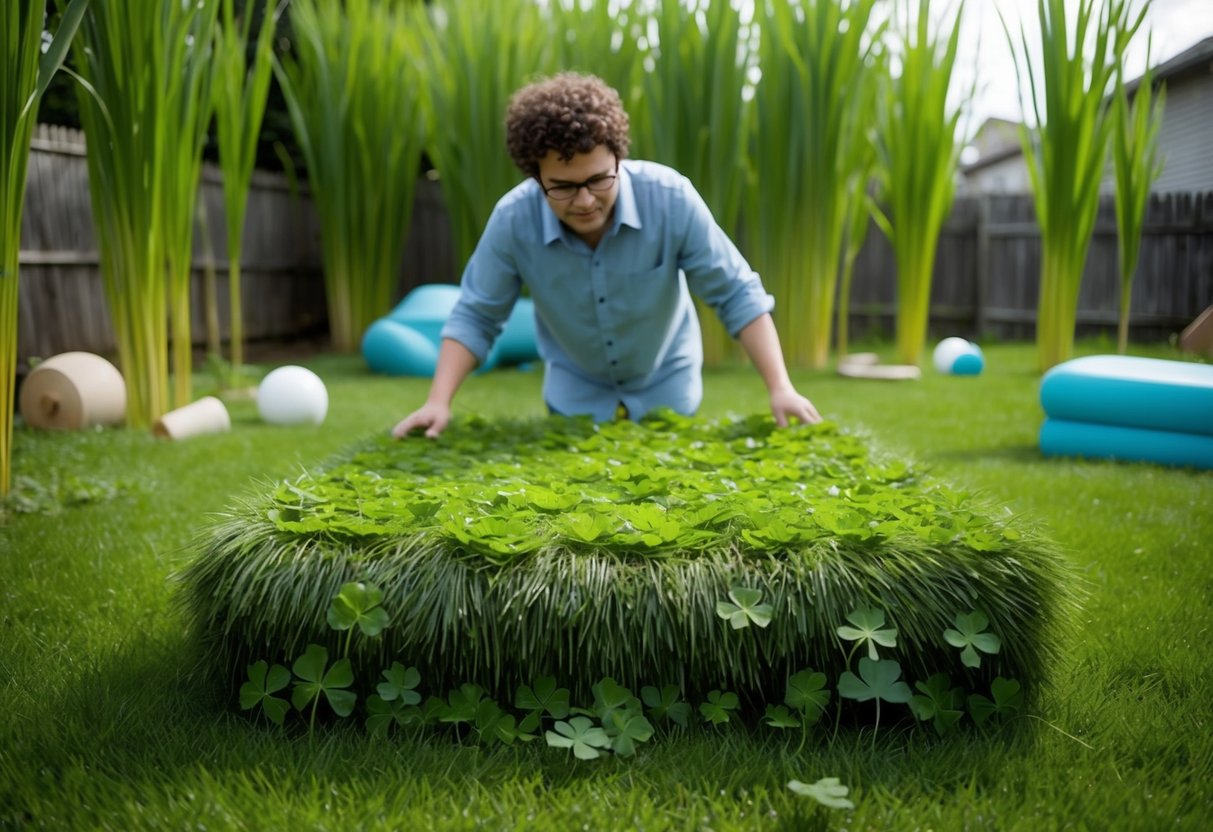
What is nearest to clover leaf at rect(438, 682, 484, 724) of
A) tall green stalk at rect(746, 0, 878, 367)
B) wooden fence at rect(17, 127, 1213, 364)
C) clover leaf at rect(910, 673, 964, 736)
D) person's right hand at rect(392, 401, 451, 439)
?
clover leaf at rect(910, 673, 964, 736)

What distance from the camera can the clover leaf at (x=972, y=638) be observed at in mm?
1521

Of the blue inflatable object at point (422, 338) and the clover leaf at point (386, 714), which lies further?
the blue inflatable object at point (422, 338)

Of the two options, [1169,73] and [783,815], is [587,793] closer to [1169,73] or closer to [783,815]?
[783,815]

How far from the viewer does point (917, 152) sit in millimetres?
6723

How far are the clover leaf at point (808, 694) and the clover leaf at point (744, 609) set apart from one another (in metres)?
0.12

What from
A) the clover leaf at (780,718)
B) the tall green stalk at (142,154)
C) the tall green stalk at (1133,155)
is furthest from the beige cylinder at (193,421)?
the tall green stalk at (1133,155)

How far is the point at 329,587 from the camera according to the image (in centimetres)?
156

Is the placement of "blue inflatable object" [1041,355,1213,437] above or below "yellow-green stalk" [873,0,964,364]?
below

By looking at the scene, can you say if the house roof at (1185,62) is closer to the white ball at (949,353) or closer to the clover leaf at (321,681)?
the white ball at (949,353)

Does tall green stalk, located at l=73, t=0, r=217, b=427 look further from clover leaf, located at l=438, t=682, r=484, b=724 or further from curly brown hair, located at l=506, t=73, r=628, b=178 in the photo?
clover leaf, located at l=438, t=682, r=484, b=724

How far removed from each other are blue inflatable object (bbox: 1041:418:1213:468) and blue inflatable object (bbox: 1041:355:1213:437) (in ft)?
0.09

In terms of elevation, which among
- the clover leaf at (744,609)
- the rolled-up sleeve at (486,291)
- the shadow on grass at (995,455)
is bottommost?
the shadow on grass at (995,455)

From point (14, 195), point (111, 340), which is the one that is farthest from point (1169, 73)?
point (111, 340)

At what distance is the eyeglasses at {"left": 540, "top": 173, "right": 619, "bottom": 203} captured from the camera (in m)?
2.37
